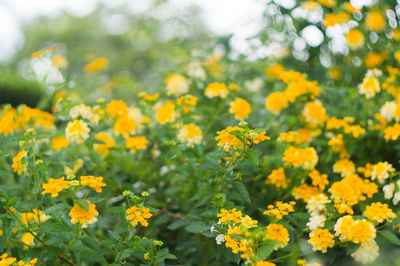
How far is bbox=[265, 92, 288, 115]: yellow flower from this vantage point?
1.67 m

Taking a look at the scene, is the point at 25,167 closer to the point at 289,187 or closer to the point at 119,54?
the point at 289,187

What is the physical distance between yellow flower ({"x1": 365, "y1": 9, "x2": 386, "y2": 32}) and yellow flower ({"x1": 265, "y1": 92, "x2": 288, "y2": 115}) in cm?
71

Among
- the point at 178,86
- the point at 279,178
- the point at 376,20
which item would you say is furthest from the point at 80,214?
the point at 376,20

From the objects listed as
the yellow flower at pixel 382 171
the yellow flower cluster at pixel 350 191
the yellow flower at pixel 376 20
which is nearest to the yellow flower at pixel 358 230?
the yellow flower cluster at pixel 350 191

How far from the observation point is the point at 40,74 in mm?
2404

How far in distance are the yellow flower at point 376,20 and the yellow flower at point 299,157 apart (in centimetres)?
100

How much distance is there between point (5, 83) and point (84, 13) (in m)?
10.9

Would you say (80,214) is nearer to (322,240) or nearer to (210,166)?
(210,166)

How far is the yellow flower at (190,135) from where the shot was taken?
1482 mm

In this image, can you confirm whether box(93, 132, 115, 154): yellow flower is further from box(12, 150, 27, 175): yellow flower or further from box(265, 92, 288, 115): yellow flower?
box(265, 92, 288, 115): yellow flower

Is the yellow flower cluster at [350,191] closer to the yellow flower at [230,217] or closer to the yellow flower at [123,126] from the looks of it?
the yellow flower at [230,217]

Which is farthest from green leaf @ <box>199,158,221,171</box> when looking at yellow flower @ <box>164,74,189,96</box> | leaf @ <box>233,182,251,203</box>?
yellow flower @ <box>164,74,189,96</box>

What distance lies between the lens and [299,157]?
4.50 feet

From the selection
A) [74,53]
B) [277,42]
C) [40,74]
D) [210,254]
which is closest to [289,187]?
[210,254]
